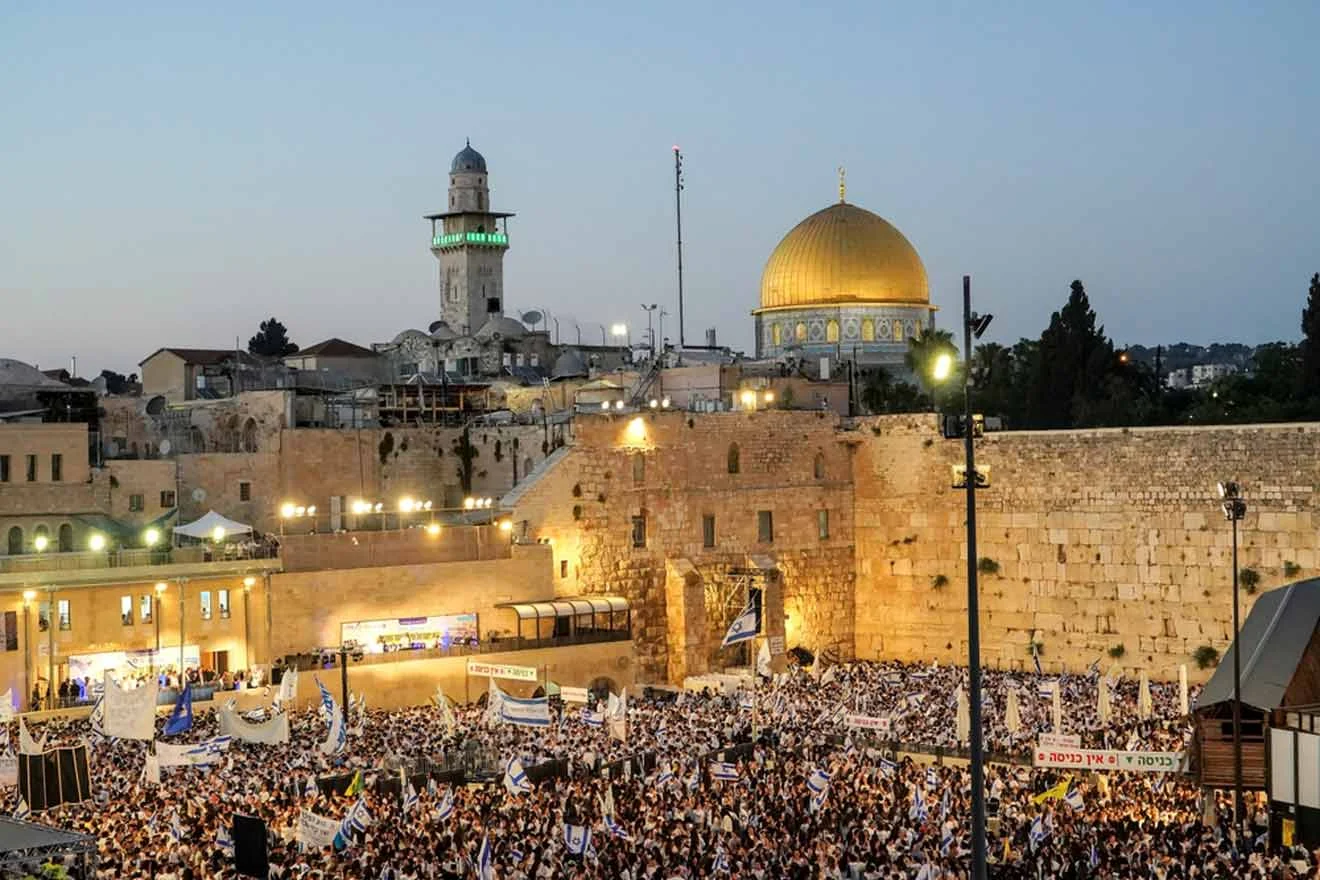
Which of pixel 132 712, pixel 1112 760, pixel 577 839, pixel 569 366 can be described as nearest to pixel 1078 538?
pixel 1112 760

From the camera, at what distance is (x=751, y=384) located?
52.2m

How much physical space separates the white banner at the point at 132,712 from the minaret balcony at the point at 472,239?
52877 millimetres

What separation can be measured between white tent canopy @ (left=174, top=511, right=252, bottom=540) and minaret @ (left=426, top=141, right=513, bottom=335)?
39122mm

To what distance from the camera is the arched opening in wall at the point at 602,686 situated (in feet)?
137

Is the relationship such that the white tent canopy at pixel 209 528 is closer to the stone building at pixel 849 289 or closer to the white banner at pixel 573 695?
the white banner at pixel 573 695

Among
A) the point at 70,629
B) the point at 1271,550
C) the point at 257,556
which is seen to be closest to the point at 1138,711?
the point at 1271,550

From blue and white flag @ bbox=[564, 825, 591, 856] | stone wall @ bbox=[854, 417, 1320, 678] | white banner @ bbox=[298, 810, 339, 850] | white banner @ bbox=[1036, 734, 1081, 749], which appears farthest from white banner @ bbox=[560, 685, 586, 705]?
stone wall @ bbox=[854, 417, 1320, 678]

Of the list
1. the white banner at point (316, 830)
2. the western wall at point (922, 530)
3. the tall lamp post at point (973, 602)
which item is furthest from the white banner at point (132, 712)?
the tall lamp post at point (973, 602)

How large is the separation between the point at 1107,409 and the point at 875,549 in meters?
11.8

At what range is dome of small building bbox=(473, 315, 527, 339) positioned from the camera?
6715cm

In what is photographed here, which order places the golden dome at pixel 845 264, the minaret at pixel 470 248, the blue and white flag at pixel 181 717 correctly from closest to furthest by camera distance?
the blue and white flag at pixel 181 717
the golden dome at pixel 845 264
the minaret at pixel 470 248

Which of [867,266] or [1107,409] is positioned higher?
[867,266]

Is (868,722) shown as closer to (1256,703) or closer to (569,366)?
(1256,703)

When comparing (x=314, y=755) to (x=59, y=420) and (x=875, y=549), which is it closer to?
(x=875, y=549)
